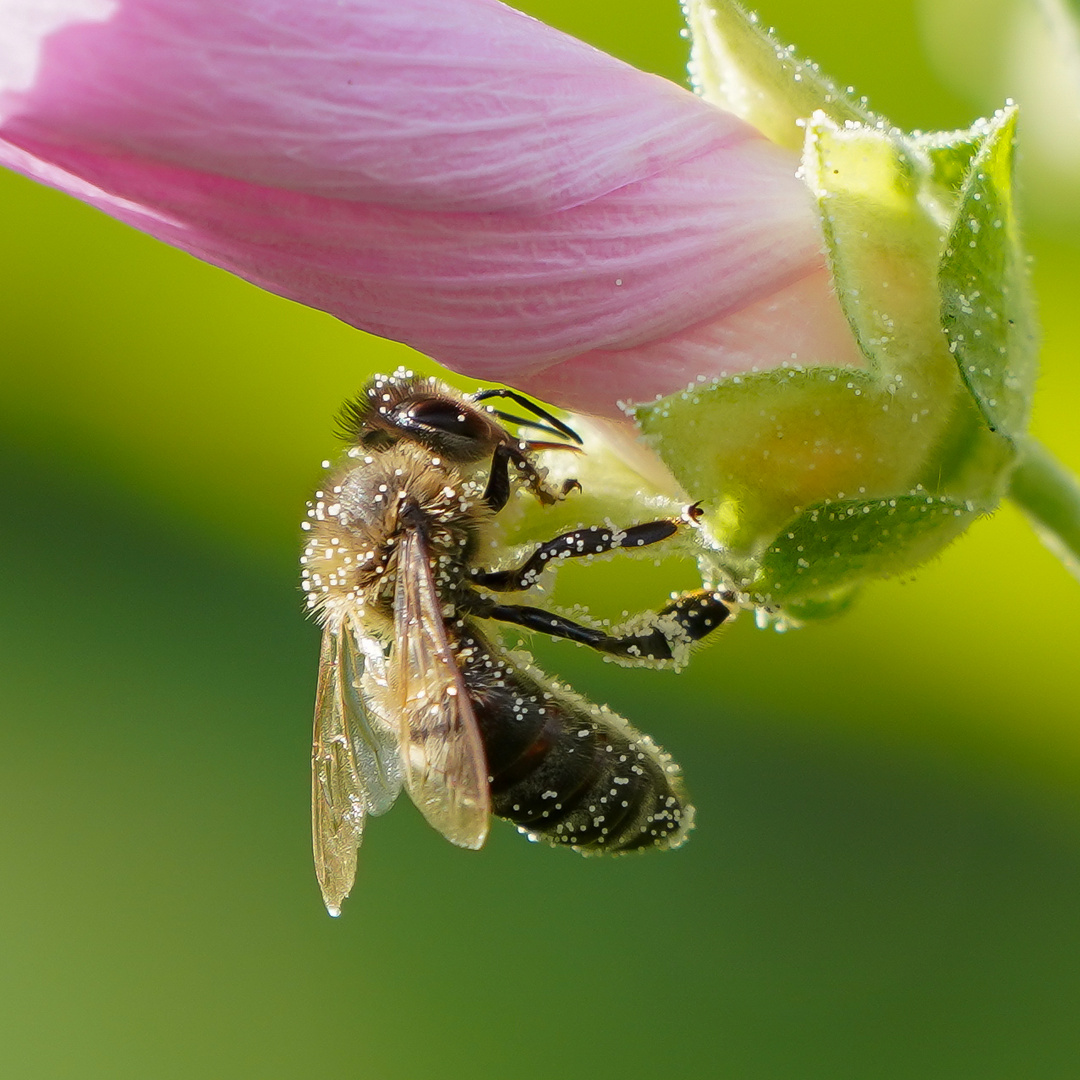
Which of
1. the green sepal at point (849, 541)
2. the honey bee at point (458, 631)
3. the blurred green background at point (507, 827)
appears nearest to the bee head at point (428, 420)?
the honey bee at point (458, 631)

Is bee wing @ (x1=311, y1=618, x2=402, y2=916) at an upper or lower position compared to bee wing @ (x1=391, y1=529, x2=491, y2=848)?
lower

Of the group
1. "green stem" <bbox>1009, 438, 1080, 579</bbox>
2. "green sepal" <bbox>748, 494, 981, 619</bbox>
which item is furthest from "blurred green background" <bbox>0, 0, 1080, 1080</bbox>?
"green sepal" <bbox>748, 494, 981, 619</bbox>

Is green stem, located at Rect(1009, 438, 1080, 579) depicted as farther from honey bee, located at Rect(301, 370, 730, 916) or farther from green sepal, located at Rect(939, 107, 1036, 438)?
honey bee, located at Rect(301, 370, 730, 916)

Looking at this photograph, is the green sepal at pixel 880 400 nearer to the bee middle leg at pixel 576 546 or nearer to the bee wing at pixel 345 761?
the bee middle leg at pixel 576 546

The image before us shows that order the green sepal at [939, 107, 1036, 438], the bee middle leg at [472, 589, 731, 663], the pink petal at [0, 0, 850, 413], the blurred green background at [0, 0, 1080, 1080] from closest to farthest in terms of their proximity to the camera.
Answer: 1. the pink petal at [0, 0, 850, 413]
2. the green sepal at [939, 107, 1036, 438]
3. the bee middle leg at [472, 589, 731, 663]
4. the blurred green background at [0, 0, 1080, 1080]

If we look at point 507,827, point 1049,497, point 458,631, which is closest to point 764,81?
point 1049,497

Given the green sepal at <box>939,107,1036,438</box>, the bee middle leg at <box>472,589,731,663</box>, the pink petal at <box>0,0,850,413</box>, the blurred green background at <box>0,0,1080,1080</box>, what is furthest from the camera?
the blurred green background at <box>0,0,1080,1080</box>
